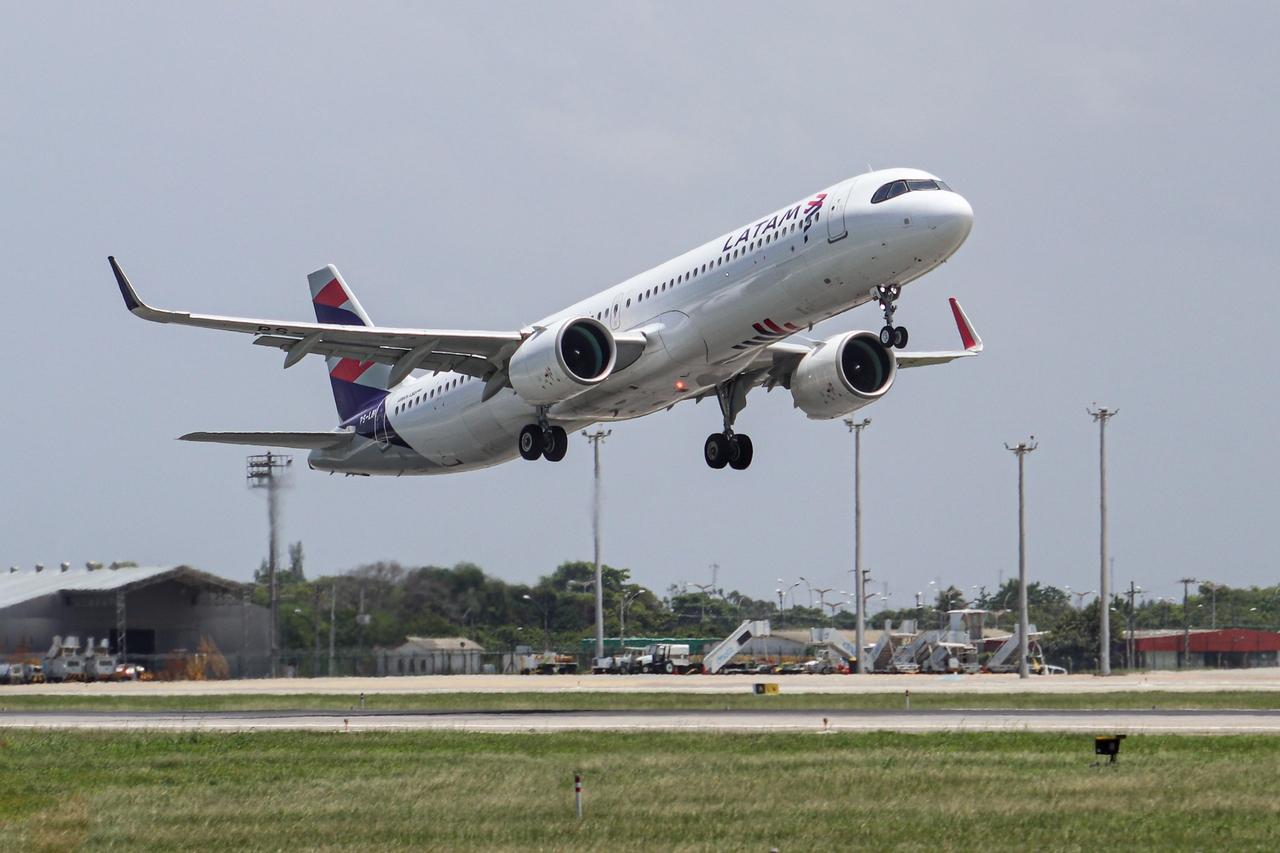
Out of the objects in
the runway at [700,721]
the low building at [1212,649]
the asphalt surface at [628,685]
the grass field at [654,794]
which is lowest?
the low building at [1212,649]

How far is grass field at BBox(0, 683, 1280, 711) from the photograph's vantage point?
49.2 meters

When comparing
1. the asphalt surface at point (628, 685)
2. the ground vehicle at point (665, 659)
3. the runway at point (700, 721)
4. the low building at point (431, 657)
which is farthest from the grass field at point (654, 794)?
the ground vehicle at point (665, 659)

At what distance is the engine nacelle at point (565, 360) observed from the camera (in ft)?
126

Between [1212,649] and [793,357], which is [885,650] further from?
[793,357]

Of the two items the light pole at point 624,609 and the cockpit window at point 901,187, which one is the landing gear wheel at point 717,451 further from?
the light pole at point 624,609

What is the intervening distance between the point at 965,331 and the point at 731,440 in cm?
742

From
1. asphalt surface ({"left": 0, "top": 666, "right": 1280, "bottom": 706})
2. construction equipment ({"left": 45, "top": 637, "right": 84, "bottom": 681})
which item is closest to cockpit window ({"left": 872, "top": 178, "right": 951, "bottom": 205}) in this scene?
asphalt surface ({"left": 0, "top": 666, "right": 1280, "bottom": 706})

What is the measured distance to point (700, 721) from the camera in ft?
129

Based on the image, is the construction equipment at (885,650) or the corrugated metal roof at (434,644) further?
the construction equipment at (885,650)

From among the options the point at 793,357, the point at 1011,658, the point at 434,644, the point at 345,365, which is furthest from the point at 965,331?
the point at 1011,658

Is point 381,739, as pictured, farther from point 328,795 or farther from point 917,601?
point 917,601

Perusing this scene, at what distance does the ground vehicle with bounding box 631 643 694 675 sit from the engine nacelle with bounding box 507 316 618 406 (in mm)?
56605

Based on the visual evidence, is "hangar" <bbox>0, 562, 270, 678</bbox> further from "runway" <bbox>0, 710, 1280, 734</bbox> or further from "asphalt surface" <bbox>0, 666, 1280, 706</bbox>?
"runway" <bbox>0, 710, 1280, 734</bbox>

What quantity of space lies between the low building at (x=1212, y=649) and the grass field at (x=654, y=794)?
3510 inches
